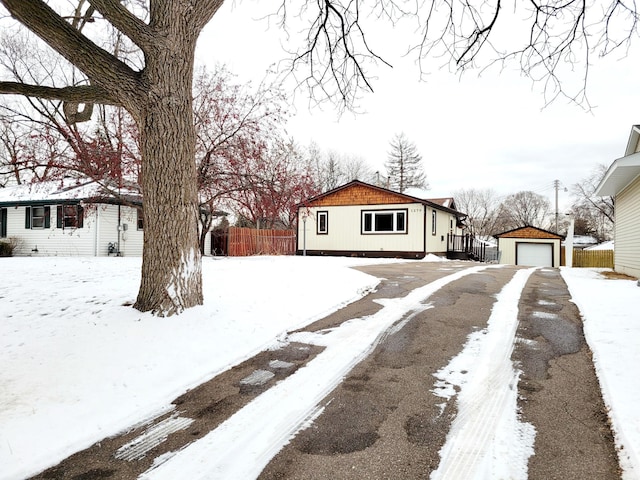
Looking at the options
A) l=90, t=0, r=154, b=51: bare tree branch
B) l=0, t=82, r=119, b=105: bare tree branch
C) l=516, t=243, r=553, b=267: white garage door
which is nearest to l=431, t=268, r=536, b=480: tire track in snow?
l=90, t=0, r=154, b=51: bare tree branch

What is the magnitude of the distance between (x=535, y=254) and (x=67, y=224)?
28.9 m

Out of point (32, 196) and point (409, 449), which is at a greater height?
point (32, 196)

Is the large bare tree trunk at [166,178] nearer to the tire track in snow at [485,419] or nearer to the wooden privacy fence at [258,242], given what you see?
the tire track in snow at [485,419]

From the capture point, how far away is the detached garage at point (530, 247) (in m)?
27.1

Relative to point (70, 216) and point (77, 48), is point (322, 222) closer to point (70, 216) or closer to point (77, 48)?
point (70, 216)

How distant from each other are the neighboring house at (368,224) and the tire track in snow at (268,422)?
14.5 meters

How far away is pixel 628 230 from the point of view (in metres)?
11.3

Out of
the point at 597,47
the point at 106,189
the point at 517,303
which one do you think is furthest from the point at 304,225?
the point at 597,47

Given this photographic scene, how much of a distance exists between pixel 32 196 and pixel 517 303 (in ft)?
66.8

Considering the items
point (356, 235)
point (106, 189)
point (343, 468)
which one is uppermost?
point (106, 189)

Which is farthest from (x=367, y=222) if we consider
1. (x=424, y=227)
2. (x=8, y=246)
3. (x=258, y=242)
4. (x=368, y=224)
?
(x=8, y=246)

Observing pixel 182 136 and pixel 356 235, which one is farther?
pixel 356 235

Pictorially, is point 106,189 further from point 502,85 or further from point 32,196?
point 502,85

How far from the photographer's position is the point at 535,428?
2523 millimetres
